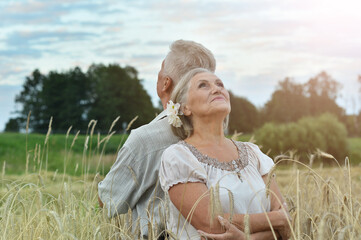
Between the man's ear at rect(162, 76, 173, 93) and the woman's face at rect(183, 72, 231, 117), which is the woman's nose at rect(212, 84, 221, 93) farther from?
the man's ear at rect(162, 76, 173, 93)

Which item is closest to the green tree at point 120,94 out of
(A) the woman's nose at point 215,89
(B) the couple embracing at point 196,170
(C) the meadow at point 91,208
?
(C) the meadow at point 91,208

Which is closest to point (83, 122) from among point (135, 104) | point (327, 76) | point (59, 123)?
point (59, 123)

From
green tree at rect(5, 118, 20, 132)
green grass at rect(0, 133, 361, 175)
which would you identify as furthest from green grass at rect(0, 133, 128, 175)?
green tree at rect(5, 118, 20, 132)

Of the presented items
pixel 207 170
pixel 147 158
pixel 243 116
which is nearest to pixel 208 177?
pixel 207 170

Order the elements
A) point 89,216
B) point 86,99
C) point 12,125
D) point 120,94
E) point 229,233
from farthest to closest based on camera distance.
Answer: point 12,125 < point 120,94 < point 86,99 < point 89,216 < point 229,233

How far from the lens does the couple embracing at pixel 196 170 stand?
2361 mm

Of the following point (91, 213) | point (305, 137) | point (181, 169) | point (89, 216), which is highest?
point (181, 169)

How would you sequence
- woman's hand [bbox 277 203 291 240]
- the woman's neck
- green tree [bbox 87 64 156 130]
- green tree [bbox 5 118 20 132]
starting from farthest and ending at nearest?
green tree [bbox 5 118 20 132], green tree [bbox 87 64 156 130], the woman's neck, woman's hand [bbox 277 203 291 240]

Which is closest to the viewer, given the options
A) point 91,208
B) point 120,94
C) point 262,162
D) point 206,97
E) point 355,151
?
point 206,97

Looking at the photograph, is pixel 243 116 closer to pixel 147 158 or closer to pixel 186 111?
pixel 147 158

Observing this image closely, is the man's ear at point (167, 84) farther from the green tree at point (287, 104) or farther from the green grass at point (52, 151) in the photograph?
the green tree at point (287, 104)

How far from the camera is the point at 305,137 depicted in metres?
15.4

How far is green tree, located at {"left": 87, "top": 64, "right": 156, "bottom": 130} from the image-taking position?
828 inches

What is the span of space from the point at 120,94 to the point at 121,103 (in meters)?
1.09
